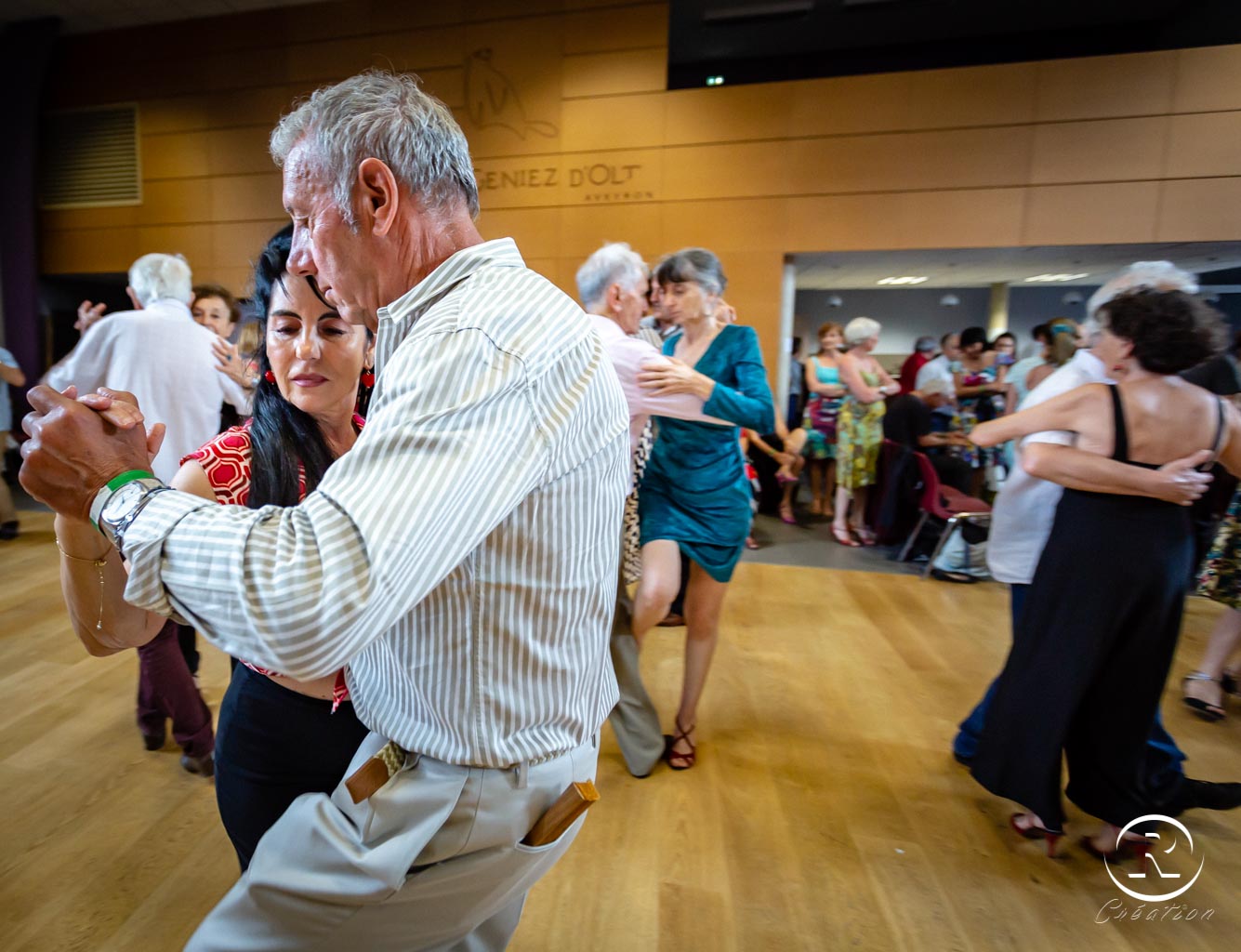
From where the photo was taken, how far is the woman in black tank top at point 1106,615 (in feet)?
6.06

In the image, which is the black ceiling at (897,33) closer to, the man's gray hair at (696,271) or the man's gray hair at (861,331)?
the man's gray hair at (861,331)

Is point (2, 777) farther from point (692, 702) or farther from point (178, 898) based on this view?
point (692, 702)

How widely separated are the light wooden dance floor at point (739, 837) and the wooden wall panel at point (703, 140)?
4.59 m

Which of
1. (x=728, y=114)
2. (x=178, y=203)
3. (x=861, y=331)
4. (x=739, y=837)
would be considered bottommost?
(x=739, y=837)

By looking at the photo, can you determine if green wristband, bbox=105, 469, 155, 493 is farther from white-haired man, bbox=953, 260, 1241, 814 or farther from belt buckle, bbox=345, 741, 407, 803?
white-haired man, bbox=953, 260, 1241, 814

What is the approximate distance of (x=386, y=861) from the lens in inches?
30.8

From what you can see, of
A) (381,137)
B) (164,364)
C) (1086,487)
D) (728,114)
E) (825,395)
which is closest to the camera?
(381,137)

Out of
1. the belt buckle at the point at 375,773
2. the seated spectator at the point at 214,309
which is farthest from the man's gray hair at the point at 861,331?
the belt buckle at the point at 375,773

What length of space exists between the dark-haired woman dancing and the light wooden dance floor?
347 millimetres

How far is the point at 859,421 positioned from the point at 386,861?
17.7ft

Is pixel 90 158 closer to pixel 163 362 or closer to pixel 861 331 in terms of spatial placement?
pixel 163 362

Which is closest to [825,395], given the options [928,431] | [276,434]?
[928,431]

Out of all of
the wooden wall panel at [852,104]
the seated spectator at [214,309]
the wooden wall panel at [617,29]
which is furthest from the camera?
the wooden wall panel at [617,29]

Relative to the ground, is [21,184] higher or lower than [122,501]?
higher
